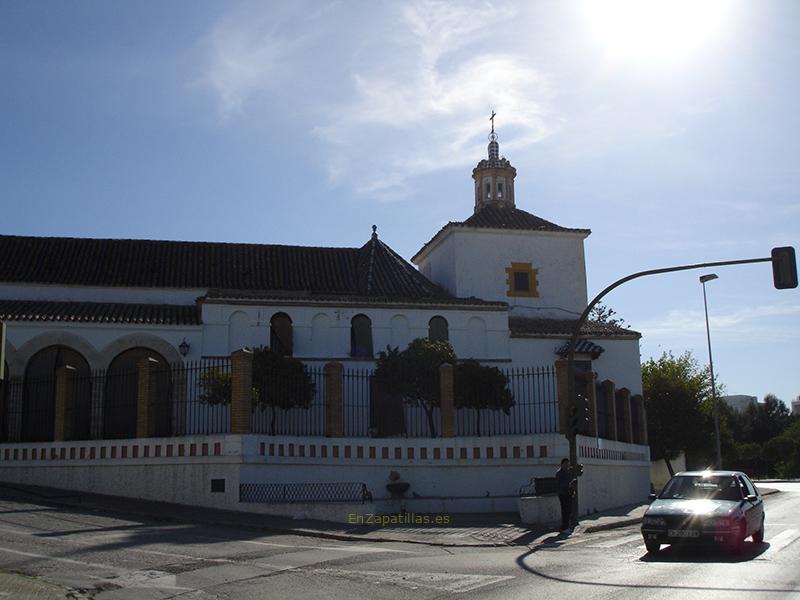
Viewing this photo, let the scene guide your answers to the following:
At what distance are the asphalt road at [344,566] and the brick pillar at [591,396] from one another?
769 centimetres

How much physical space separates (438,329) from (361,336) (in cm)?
266

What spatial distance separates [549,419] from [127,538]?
13.6 m

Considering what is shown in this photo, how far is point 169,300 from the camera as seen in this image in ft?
103

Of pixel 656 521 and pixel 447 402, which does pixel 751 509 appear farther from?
pixel 447 402

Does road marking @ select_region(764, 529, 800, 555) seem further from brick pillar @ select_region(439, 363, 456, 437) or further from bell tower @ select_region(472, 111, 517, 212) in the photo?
bell tower @ select_region(472, 111, 517, 212)

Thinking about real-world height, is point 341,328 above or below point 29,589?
above

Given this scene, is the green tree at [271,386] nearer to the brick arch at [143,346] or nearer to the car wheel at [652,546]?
A: the brick arch at [143,346]

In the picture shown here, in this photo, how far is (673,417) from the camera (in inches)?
1630

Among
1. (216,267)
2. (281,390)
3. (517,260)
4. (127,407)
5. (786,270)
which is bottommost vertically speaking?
(127,407)

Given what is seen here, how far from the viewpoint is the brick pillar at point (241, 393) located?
810 inches

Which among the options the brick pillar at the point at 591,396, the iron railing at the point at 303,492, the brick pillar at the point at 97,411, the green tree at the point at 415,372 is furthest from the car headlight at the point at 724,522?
the brick pillar at the point at 97,411

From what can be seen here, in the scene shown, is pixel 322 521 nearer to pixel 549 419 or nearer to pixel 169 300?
pixel 549 419

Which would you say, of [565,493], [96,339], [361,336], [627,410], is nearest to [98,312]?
[96,339]

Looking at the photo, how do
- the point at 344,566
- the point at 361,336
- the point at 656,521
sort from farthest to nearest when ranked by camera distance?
the point at 361,336
the point at 656,521
the point at 344,566
